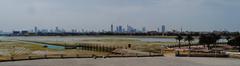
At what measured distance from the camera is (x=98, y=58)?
49.0 meters

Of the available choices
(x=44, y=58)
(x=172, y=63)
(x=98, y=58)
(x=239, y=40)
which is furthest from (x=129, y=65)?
(x=239, y=40)

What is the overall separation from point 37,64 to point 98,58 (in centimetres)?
1003

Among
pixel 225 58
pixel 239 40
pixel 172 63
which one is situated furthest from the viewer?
pixel 239 40

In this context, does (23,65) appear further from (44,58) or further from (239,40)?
(239,40)

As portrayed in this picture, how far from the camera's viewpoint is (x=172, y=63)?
139ft

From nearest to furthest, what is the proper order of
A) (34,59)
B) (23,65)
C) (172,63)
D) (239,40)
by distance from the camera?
(23,65)
(172,63)
(34,59)
(239,40)

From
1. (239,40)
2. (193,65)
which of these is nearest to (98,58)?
(193,65)

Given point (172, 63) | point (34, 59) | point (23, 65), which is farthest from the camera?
point (34, 59)

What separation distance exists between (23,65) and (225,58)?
25.1 meters

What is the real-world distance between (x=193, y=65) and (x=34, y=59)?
18701mm

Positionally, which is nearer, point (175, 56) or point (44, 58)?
point (44, 58)

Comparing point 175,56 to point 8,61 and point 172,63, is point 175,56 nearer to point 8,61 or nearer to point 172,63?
point 172,63

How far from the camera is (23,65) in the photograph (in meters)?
39.6

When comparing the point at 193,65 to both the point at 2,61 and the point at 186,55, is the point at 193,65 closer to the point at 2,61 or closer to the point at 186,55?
the point at 186,55
